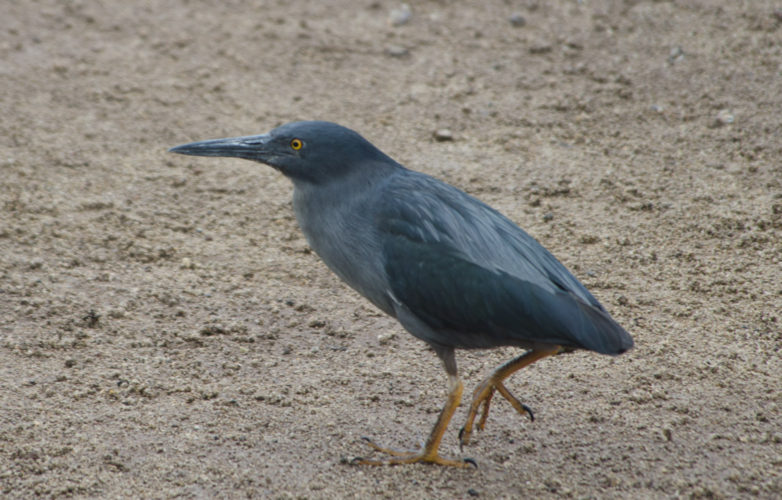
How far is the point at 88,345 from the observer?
462 cm

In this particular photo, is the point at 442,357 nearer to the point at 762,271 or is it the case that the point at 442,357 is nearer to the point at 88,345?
the point at 88,345

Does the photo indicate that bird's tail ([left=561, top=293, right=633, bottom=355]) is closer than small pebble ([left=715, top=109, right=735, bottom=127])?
Yes

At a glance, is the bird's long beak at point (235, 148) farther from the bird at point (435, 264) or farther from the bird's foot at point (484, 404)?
the bird's foot at point (484, 404)

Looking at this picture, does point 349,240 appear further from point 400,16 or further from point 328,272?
point 400,16

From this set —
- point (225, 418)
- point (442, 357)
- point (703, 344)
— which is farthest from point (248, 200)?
point (703, 344)

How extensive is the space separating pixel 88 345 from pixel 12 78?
12.0 feet

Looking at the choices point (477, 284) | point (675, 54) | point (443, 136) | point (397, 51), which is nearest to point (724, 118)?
point (675, 54)

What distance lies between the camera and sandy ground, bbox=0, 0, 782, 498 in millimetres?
3951

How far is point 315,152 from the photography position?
4.14 m

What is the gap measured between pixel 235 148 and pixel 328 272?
1.35 meters

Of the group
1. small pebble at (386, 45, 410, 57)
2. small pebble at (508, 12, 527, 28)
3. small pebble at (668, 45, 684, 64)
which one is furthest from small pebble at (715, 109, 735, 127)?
small pebble at (386, 45, 410, 57)

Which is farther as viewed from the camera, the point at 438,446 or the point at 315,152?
the point at 315,152

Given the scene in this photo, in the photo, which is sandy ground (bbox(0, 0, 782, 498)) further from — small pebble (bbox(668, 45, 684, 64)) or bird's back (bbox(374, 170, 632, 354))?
bird's back (bbox(374, 170, 632, 354))

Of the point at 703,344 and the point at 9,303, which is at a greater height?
the point at 703,344
